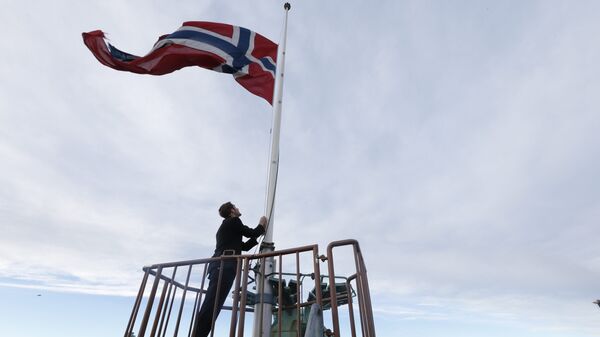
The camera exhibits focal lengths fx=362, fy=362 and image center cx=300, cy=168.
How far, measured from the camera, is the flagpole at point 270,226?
160 inches

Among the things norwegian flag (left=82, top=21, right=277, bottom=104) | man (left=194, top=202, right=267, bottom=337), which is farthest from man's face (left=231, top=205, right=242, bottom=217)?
norwegian flag (left=82, top=21, right=277, bottom=104)

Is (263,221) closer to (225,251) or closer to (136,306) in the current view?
(225,251)

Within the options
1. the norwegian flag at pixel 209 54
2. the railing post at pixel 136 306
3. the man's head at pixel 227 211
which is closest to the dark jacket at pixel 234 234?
the man's head at pixel 227 211

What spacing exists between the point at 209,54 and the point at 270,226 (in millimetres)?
3679

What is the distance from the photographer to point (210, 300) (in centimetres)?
407

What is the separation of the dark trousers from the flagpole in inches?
15.0

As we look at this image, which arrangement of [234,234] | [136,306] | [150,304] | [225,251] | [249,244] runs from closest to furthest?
[150,304], [136,306], [225,251], [234,234], [249,244]

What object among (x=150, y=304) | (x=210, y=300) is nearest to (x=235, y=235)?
(x=210, y=300)

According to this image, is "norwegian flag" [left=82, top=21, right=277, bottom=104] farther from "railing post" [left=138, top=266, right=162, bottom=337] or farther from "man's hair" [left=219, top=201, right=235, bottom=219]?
"railing post" [left=138, top=266, right=162, bottom=337]

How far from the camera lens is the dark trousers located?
4020 mm

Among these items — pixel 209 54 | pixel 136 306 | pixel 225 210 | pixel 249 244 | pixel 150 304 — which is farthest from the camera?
pixel 209 54

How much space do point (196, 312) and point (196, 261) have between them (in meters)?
0.73

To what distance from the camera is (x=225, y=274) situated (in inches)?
164

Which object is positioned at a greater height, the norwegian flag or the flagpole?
the norwegian flag
